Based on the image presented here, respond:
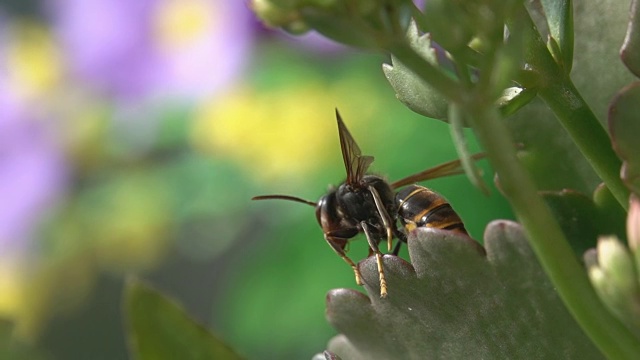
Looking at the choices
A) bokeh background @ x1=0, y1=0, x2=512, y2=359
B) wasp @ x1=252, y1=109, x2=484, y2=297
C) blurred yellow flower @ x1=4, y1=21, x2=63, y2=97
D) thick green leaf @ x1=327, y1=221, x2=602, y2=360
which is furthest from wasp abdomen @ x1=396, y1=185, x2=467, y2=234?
blurred yellow flower @ x1=4, y1=21, x2=63, y2=97

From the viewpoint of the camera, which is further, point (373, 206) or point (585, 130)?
point (373, 206)

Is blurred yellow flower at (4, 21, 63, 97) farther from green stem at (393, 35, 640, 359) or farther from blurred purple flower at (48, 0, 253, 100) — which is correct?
green stem at (393, 35, 640, 359)

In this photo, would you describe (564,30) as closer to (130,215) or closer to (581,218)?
(581,218)

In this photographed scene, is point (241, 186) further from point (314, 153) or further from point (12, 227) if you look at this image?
point (12, 227)

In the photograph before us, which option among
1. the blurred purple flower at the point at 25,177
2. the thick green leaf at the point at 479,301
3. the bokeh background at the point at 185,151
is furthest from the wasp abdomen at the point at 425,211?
the blurred purple flower at the point at 25,177

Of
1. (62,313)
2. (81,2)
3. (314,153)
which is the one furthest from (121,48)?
(62,313)

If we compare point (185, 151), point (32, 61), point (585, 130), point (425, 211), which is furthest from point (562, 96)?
point (32, 61)
